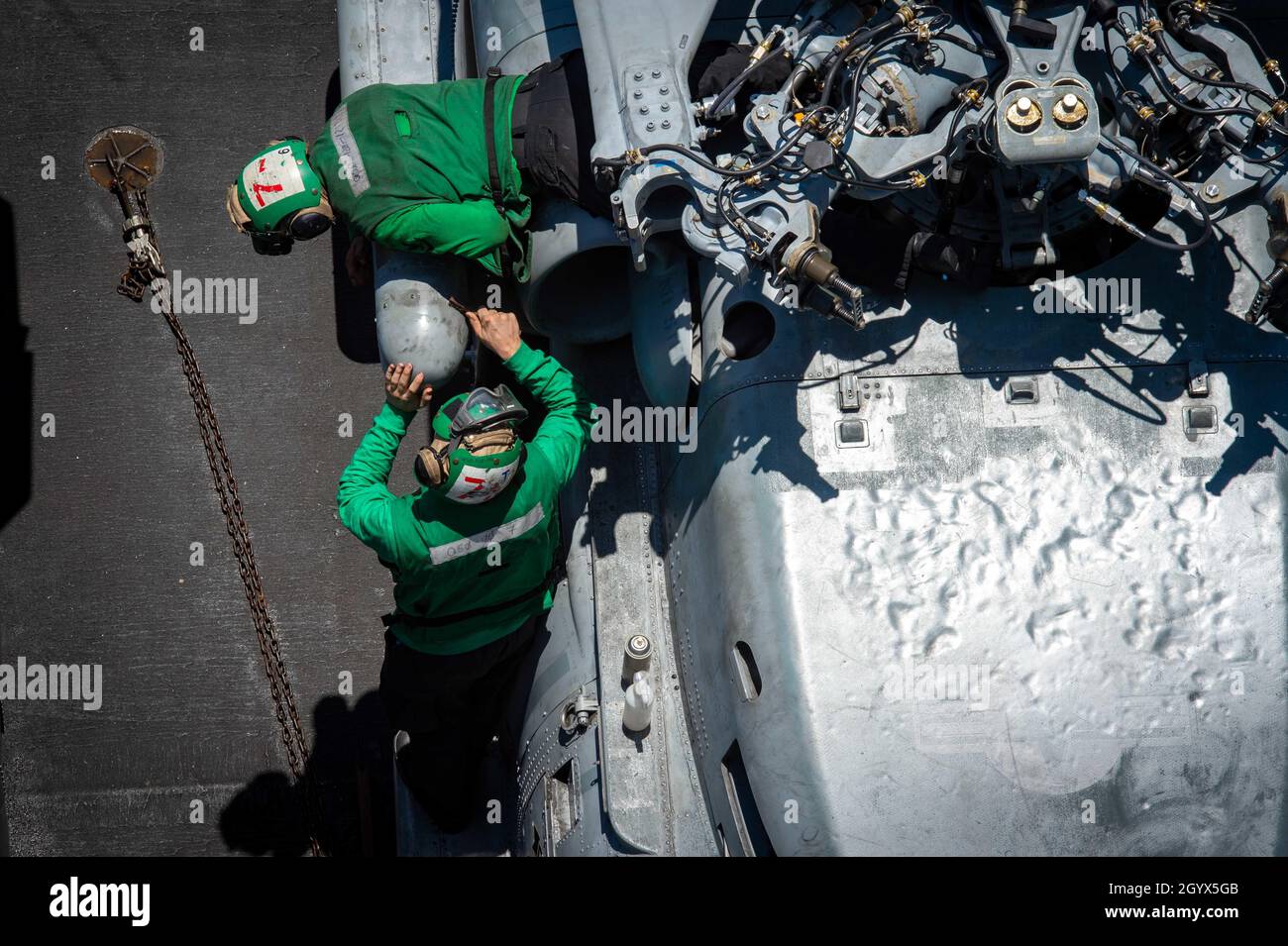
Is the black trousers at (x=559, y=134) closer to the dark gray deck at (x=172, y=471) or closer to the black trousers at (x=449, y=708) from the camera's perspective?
the black trousers at (x=449, y=708)

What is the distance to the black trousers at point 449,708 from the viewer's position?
7.65m

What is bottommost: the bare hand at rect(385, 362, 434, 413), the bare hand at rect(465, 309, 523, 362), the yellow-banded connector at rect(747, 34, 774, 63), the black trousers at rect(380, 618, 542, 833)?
the black trousers at rect(380, 618, 542, 833)

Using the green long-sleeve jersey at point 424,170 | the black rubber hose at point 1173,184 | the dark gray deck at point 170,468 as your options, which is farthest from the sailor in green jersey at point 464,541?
the black rubber hose at point 1173,184

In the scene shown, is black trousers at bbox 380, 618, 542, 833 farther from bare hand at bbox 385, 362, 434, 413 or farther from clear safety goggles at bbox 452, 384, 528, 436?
clear safety goggles at bbox 452, 384, 528, 436

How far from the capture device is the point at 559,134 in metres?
7.42

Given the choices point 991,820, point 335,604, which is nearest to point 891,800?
point 991,820

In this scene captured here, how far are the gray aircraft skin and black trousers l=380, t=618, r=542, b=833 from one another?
525 mm

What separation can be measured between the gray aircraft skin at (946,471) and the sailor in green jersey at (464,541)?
46 centimetres

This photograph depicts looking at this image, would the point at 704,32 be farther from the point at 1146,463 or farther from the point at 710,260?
the point at 1146,463

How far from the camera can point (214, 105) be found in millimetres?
10281

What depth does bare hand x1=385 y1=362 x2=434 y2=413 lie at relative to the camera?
7.36 meters

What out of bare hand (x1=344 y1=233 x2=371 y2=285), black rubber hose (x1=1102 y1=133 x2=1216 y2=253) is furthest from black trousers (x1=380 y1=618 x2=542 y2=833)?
black rubber hose (x1=1102 y1=133 x2=1216 y2=253)

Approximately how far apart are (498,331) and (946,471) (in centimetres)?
217

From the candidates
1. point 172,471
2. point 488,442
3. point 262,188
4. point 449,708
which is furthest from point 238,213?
point 449,708
